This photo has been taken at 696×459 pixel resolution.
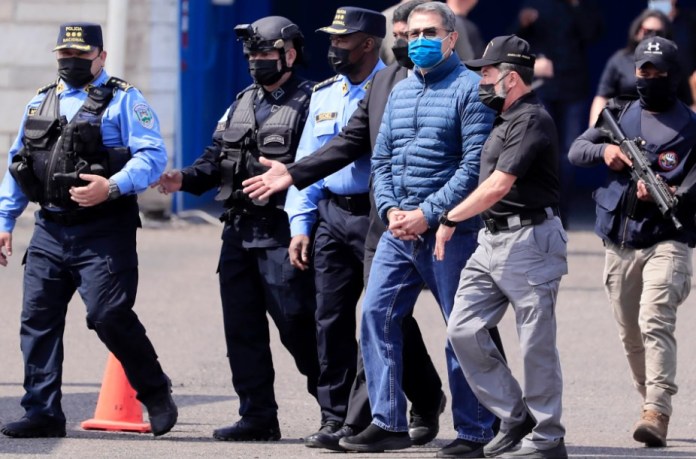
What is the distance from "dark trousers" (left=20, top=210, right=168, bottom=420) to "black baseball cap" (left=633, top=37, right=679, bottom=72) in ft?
8.06

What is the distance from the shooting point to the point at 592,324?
1088 cm

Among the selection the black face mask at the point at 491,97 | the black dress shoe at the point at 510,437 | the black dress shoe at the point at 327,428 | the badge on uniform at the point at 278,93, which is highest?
the black face mask at the point at 491,97

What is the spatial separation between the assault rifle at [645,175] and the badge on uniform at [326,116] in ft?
4.28

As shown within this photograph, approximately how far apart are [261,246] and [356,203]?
0.50 metres

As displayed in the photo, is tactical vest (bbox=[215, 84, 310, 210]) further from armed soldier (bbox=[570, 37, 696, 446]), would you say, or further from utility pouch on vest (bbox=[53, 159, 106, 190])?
armed soldier (bbox=[570, 37, 696, 446])

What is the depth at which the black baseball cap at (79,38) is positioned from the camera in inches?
299

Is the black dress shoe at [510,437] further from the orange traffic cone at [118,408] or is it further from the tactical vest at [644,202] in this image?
the orange traffic cone at [118,408]

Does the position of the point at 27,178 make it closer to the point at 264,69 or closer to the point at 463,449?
the point at 264,69

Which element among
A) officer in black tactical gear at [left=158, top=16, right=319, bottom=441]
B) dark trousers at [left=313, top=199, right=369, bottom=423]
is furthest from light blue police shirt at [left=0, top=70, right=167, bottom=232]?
dark trousers at [left=313, top=199, right=369, bottom=423]

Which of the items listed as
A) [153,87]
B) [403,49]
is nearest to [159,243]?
[153,87]

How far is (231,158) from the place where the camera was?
772 cm

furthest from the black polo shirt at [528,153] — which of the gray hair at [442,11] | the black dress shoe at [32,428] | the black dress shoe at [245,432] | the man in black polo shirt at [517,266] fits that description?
the black dress shoe at [32,428]

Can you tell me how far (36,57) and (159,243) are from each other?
6.41ft

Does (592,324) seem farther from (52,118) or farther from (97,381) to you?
(52,118)
